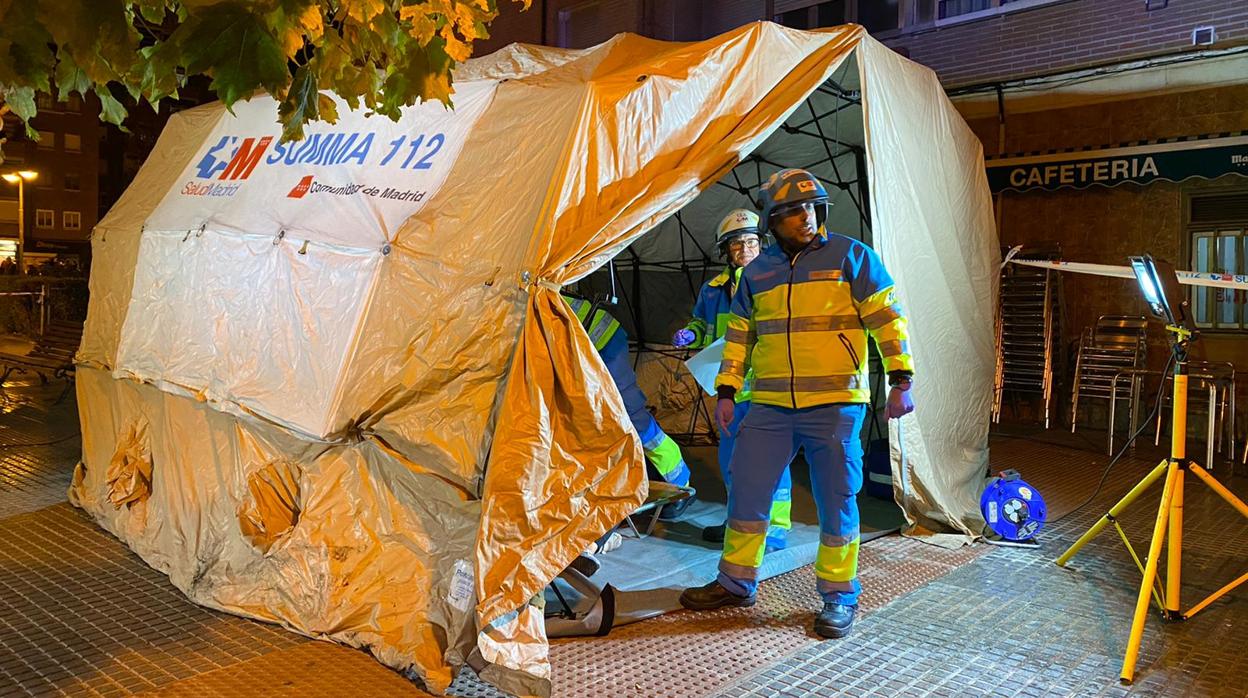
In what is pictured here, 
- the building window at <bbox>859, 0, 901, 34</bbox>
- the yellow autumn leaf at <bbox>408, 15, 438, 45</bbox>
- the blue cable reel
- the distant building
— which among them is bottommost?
the blue cable reel

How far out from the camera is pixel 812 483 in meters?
4.23

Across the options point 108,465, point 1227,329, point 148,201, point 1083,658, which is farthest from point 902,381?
point 1227,329

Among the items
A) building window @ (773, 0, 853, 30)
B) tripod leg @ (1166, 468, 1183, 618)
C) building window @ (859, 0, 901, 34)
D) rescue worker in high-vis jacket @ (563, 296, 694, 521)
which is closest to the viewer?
tripod leg @ (1166, 468, 1183, 618)

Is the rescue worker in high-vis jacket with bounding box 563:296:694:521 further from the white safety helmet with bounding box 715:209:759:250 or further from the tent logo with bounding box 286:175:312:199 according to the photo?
the tent logo with bounding box 286:175:312:199

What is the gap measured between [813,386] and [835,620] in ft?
3.59

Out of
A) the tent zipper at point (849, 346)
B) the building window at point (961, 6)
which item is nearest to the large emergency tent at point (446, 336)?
the tent zipper at point (849, 346)

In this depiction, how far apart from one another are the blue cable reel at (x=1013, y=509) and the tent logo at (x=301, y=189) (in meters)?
4.65

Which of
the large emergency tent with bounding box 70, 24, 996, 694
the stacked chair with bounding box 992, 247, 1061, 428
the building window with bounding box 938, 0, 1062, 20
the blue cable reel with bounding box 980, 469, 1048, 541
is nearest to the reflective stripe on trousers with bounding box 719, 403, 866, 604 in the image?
the large emergency tent with bounding box 70, 24, 996, 694

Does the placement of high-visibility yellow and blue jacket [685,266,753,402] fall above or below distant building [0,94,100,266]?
below

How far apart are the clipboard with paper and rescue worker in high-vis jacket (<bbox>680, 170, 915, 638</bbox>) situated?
115cm

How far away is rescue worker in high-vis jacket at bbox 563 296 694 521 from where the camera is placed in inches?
223

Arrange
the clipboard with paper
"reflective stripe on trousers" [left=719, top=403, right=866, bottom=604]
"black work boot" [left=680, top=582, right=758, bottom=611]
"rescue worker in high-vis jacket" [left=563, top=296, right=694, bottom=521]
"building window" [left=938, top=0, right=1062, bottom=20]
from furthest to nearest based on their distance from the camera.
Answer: "building window" [left=938, top=0, right=1062, bottom=20]
"rescue worker in high-vis jacket" [left=563, top=296, right=694, bottom=521]
the clipboard with paper
"black work boot" [left=680, top=582, right=758, bottom=611]
"reflective stripe on trousers" [left=719, top=403, right=866, bottom=604]

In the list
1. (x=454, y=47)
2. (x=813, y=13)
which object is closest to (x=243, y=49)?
(x=454, y=47)

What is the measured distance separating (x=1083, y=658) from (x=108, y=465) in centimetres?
592
